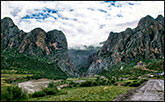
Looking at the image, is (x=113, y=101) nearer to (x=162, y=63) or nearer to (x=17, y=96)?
(x=17, y=96)

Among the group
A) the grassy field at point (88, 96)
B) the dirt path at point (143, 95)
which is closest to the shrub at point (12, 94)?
the grassy field at point (88, 96)

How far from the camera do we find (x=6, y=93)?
68.0 m

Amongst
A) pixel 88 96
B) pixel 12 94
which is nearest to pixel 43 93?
pixel 12 94

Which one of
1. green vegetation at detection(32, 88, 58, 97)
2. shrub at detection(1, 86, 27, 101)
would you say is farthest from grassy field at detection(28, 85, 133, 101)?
green vegetation at detection(32, 88, 58, 97)

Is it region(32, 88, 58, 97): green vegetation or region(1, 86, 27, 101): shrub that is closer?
region(1, 86, 27, 101): shrub

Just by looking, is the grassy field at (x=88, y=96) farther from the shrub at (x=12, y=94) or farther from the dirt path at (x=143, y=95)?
the shrub at (x=12, y=94)

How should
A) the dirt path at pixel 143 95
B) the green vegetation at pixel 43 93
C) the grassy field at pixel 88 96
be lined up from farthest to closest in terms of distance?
1. the green vegetation at pixel 43 93
2. the grassy field at pixel 88 96
3. the dirt path at pixel 143 95

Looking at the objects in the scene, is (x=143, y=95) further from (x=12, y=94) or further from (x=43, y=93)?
(x=12, y=94)

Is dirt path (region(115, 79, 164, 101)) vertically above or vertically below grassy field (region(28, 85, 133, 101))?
above

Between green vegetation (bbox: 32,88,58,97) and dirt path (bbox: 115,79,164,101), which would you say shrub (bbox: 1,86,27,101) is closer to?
green vegetation (bbox: 32,88,58,97)

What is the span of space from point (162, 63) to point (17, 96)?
17930cm

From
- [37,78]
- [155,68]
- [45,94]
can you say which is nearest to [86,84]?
[45,94]

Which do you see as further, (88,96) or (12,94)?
(88,96)

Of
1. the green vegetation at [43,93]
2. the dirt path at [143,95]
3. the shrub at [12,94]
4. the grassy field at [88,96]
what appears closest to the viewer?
the dirt path at [143,95]
